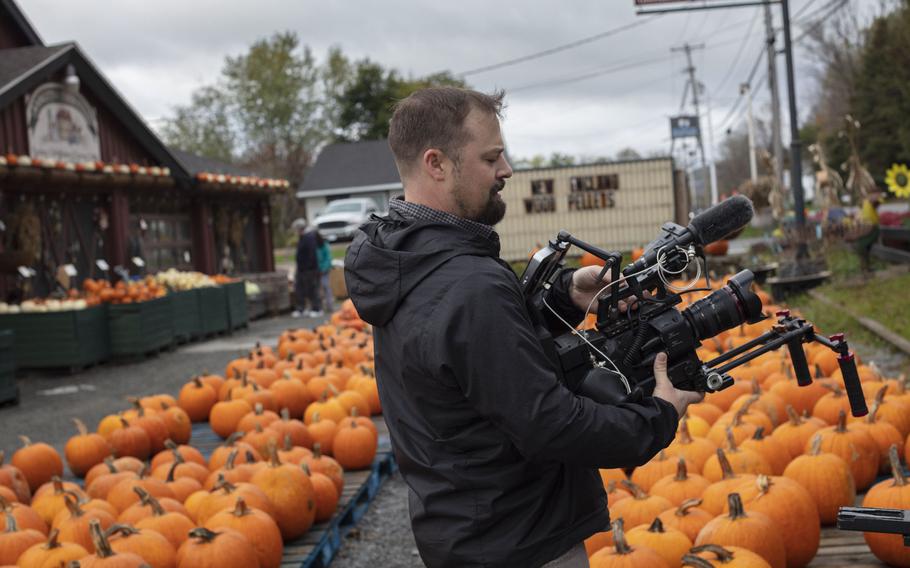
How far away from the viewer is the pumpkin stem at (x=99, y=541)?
348 centimetres

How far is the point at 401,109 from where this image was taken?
2127 millimetres

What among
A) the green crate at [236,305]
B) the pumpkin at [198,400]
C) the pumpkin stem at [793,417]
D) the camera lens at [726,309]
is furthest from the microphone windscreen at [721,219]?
the green crate at [236,305]

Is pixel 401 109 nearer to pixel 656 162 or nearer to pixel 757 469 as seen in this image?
pixel 757 469

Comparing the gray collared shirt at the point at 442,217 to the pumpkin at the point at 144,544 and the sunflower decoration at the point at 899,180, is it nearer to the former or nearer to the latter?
the pumpkin at the point at 144,544

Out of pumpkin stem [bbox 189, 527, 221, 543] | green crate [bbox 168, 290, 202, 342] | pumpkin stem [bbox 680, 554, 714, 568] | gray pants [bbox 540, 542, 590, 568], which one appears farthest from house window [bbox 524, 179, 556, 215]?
gray pants [bbox 540, 542, 590, 568]

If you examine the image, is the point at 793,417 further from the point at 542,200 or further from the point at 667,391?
the point at 542,200

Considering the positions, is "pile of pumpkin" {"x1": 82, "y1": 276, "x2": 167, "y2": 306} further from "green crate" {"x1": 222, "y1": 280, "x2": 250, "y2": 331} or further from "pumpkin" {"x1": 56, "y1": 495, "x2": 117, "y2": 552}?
"pumpkin" {"x1": 56, "y1": 495, "x2": 117, "y2": 552}

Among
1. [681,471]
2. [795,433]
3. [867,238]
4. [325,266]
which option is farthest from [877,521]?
[325,266]

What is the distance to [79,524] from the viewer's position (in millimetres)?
4098

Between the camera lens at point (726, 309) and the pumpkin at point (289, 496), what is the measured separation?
9.35ft

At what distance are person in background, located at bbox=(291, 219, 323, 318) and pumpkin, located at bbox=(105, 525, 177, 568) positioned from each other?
13.9 m

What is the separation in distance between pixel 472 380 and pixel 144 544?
2.47m

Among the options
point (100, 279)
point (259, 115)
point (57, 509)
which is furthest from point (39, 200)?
point (259, 115)

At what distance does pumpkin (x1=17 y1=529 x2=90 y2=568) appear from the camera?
12.3 feet
